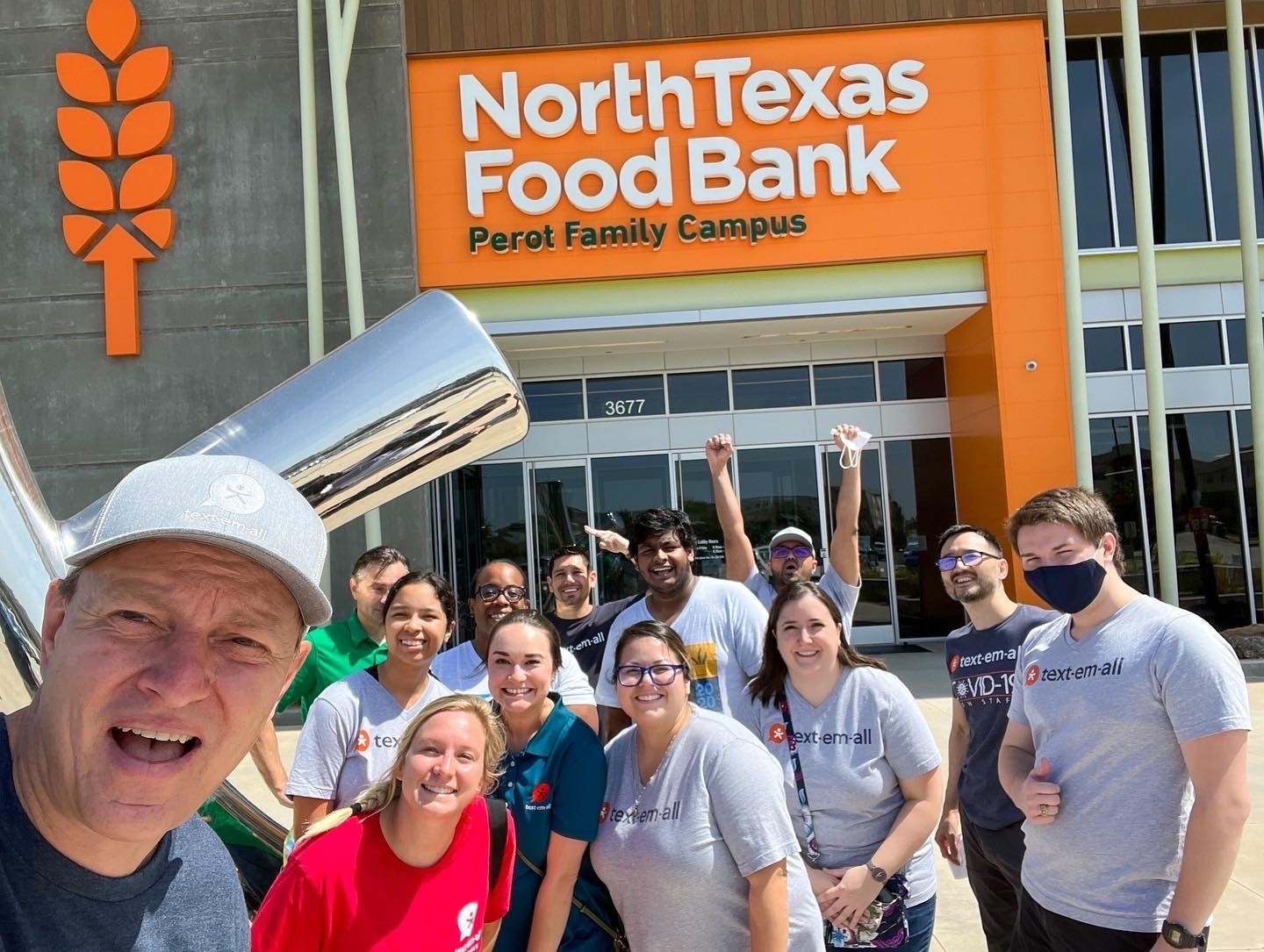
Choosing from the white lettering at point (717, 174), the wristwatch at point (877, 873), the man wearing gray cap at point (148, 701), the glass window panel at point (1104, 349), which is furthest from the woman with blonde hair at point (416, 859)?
the glass window panel at point (1104, 349)

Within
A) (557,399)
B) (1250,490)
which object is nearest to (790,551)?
(557,399)

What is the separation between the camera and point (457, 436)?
891mm

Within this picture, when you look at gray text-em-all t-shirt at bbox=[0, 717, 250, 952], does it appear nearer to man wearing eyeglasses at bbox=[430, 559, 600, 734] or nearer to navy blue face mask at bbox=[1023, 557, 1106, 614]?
navy blue face mask at bbox=[1023, 557, 1106, 614]

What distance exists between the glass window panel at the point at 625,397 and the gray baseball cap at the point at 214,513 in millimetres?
13658

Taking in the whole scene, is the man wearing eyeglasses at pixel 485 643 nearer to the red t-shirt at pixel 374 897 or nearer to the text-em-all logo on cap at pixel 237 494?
the red t-shirt at pixel 374 897

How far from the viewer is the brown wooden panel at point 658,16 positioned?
41.9 ft

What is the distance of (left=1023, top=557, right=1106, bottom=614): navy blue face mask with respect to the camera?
8.74ft

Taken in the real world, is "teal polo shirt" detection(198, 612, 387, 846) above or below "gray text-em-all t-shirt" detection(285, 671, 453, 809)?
above

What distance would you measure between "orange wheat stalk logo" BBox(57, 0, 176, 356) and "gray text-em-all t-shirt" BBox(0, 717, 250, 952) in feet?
43.8

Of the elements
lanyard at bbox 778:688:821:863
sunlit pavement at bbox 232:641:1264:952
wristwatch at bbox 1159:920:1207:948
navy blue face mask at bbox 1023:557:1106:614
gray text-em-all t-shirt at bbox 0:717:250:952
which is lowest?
sunlit pavement at bbox 232:641:1264:952

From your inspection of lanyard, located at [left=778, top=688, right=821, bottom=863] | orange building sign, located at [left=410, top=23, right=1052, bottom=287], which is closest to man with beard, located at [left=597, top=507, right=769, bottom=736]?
lanyard, located at [left=778, top=688, right=821, bottom=863]

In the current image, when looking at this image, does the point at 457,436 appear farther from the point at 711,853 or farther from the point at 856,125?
the point at 856,125

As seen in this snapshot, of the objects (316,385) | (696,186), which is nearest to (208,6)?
(696,186)

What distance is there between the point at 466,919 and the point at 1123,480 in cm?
1325
